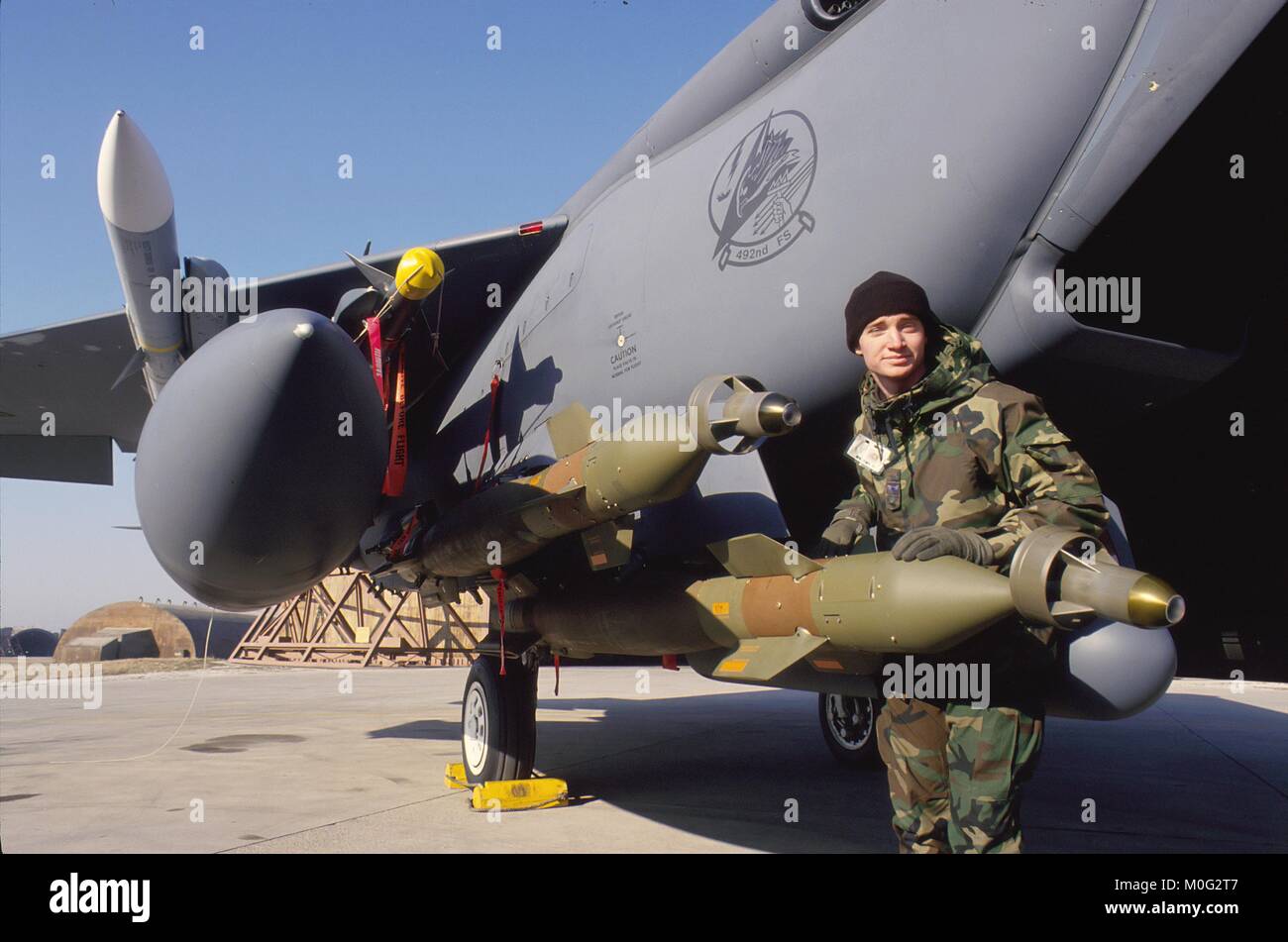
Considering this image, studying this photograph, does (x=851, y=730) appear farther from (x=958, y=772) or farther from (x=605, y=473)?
(x=958, y=772)

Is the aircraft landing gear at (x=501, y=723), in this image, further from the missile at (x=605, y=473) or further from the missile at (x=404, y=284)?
the missile at (x=404, y=284)

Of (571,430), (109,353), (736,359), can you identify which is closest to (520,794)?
(571,430)

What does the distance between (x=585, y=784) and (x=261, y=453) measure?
3.74 metres

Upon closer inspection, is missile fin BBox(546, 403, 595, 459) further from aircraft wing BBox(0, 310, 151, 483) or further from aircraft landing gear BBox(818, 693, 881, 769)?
aircraft wing BBox(0, 310, 151, 483)

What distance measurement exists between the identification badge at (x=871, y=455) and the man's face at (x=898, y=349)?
0.77 ft

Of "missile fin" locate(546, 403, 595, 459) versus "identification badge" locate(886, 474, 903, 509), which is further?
"missile fin" locate(546, 403, 595, 459)

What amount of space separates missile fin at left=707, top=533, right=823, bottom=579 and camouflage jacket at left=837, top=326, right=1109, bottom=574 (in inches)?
13.9

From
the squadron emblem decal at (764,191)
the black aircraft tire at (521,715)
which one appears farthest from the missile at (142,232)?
the squadron emblem decal at (764,191)

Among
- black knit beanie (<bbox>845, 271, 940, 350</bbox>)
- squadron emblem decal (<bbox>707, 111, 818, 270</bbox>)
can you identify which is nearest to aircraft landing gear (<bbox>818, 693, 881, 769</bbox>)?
squadron emblem decal (<bbox>707, 111, 818, 270</bbox>)

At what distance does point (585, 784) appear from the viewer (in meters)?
6.48

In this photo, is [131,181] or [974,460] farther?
[131,181]

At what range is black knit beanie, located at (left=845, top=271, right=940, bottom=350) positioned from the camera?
9.64 ft
